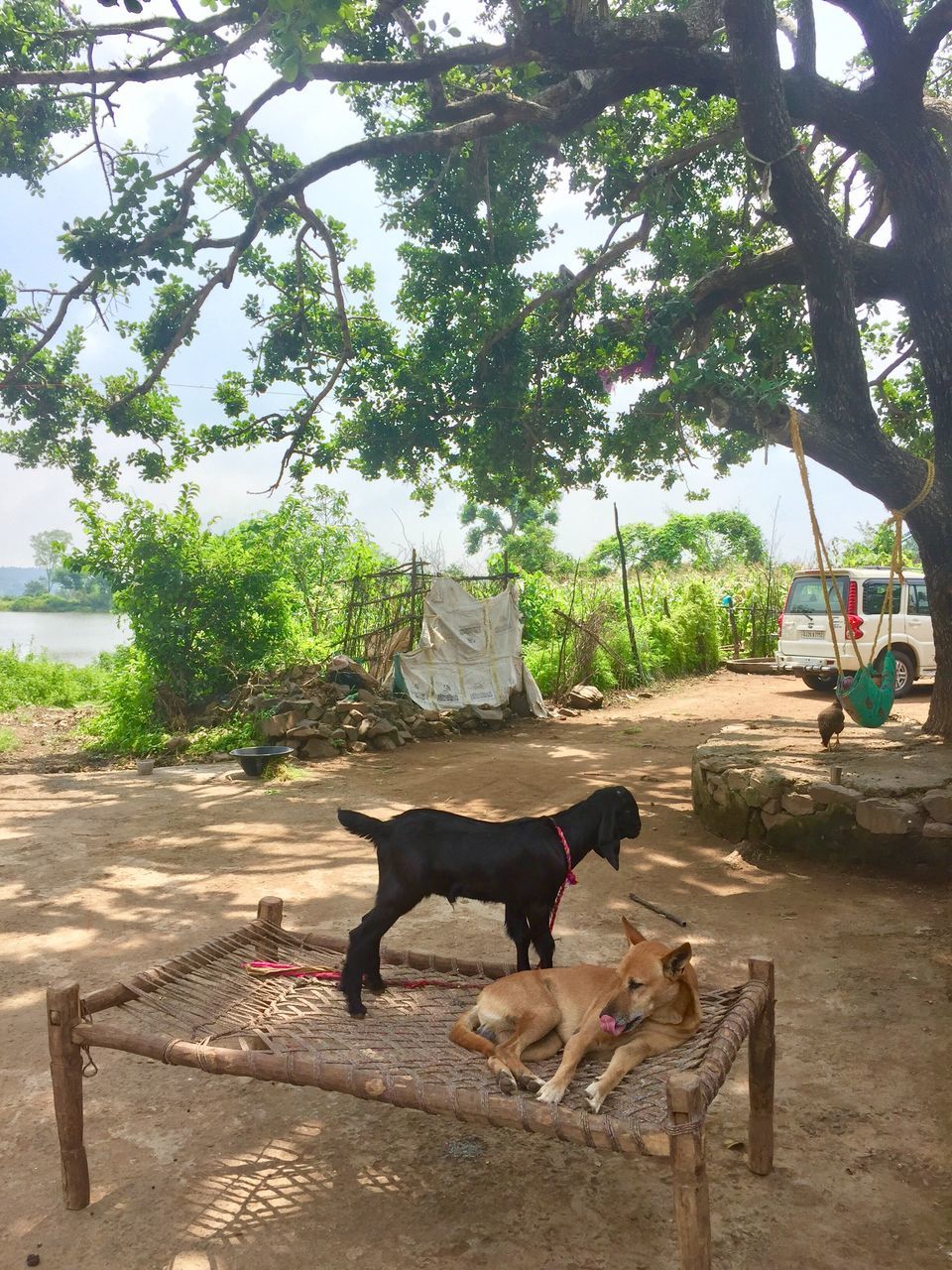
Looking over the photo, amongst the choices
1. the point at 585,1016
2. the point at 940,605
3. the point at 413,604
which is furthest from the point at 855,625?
the point at 585,1016

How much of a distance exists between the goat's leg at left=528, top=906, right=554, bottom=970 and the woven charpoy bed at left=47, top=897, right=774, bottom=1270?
143mm

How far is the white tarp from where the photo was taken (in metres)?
11.2

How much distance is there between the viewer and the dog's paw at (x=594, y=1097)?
2088 mm

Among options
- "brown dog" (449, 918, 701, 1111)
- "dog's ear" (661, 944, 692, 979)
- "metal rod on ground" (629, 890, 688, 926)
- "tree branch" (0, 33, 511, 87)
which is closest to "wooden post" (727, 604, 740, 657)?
"tree branch" (0, 33, 511, 87)

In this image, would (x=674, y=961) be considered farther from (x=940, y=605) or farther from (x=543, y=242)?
(x=543, y=242)

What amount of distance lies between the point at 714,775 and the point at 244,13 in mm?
6676

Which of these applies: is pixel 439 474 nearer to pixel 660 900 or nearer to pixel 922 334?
pixel 922 334

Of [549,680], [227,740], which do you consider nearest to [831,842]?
[227,740]

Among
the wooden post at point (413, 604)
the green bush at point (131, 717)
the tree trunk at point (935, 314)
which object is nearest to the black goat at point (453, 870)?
the tree trunk at point (935, 314)

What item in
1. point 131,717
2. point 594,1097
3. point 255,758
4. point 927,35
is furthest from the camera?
point 131,717

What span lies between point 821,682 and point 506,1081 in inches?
468

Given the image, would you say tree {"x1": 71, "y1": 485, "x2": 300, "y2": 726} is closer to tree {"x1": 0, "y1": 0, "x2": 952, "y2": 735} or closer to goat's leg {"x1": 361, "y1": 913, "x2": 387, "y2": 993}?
tree {"x1": 0, "y1": 0, "x2": 952, "y2": 735}

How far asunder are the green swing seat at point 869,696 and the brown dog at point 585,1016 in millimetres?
4356

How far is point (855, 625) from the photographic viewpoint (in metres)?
11.8
